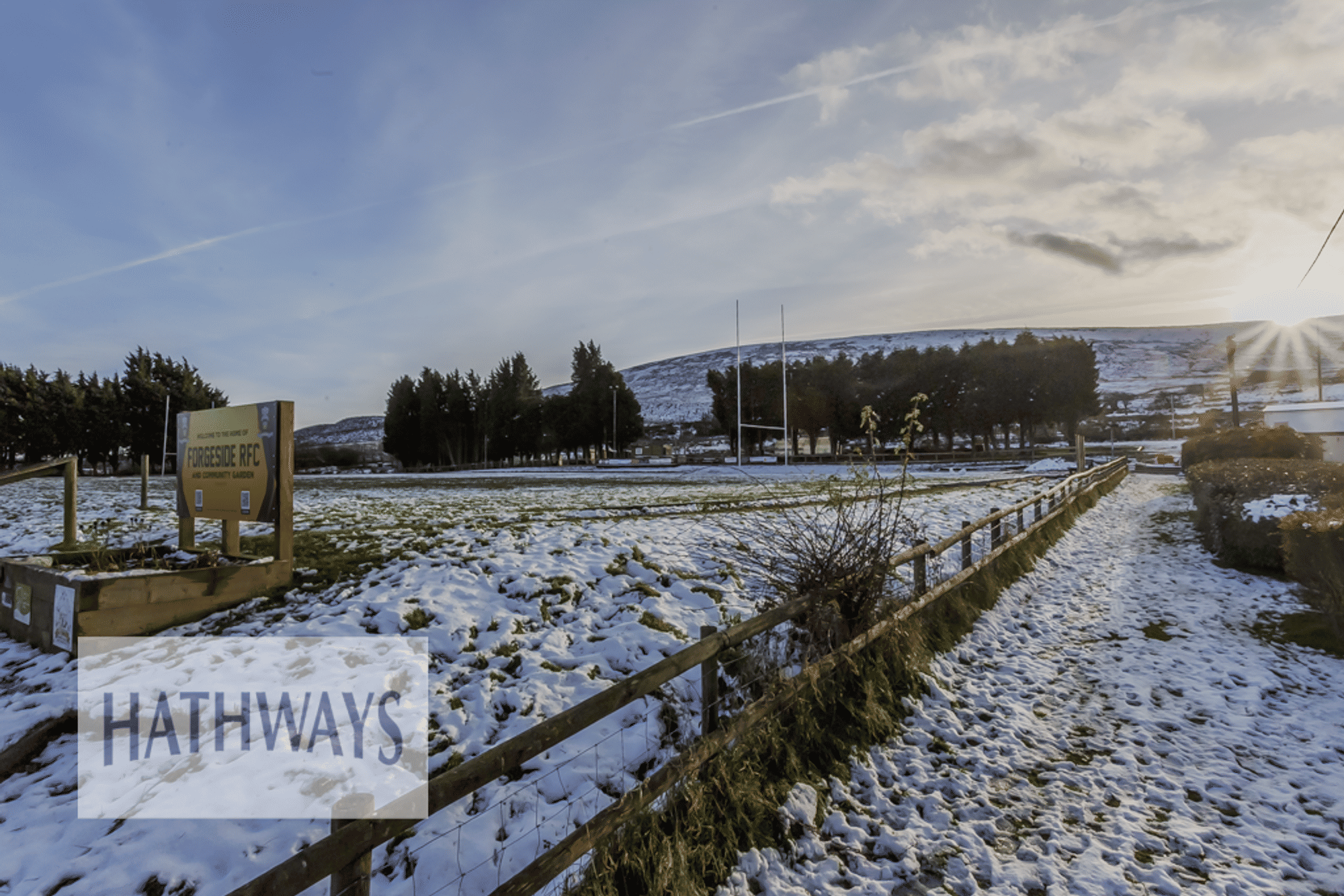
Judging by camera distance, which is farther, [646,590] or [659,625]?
[646,590]

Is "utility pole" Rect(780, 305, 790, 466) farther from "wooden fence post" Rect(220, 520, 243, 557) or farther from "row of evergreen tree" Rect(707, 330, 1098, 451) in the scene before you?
"wooden fence post" Rect(220, 520, 243, 557)

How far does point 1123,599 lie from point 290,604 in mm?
10327

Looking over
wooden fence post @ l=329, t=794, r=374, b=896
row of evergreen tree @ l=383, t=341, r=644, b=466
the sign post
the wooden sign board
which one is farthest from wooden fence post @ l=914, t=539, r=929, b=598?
row of evergreen tree @ l=383, t=341, r=644, b=466

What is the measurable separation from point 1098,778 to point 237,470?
862 centimetres

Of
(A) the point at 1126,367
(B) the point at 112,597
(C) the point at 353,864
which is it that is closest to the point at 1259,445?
(C) the point at 353,864

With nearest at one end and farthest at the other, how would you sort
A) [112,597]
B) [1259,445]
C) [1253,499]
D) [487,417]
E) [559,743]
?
[559,743] < [112,597] < [1253,499] < [1259,445] < [487,417]

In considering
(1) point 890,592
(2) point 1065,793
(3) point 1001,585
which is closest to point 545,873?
(2) point 1065,793

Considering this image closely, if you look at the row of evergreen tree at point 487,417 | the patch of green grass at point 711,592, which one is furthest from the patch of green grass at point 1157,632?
the row of evergreen tree at point 487,417

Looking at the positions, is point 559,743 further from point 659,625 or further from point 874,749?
point 874,749

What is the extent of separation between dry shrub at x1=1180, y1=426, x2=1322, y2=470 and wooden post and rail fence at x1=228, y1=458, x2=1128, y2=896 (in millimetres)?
22012

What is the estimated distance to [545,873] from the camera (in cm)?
264

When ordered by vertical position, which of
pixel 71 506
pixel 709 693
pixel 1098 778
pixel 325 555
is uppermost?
pixel 71 506

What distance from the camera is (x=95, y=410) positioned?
4884cm

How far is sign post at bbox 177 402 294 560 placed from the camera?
6555 millimetres
